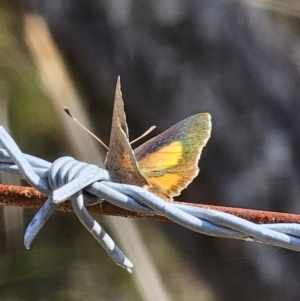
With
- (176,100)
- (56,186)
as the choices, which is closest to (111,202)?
(56,186)

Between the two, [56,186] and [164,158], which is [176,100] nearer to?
[164,158]

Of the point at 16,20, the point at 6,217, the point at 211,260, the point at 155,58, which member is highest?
the point at 16,20

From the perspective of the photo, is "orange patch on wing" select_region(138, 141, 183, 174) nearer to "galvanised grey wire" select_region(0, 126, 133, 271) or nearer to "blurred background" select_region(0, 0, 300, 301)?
"galvanised grey wire" select_region(0, 126, 133, 271)

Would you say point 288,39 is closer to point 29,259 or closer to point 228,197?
point 228,197

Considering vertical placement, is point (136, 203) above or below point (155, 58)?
above

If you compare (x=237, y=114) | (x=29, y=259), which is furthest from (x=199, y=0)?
(x=29, y=259)

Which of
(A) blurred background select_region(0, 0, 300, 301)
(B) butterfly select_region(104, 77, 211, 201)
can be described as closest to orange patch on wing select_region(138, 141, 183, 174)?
(B) butterfly select_region(104, 77, 211, 201)

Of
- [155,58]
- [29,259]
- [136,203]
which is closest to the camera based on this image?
[136,203]

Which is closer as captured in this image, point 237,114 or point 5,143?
point 5,143
